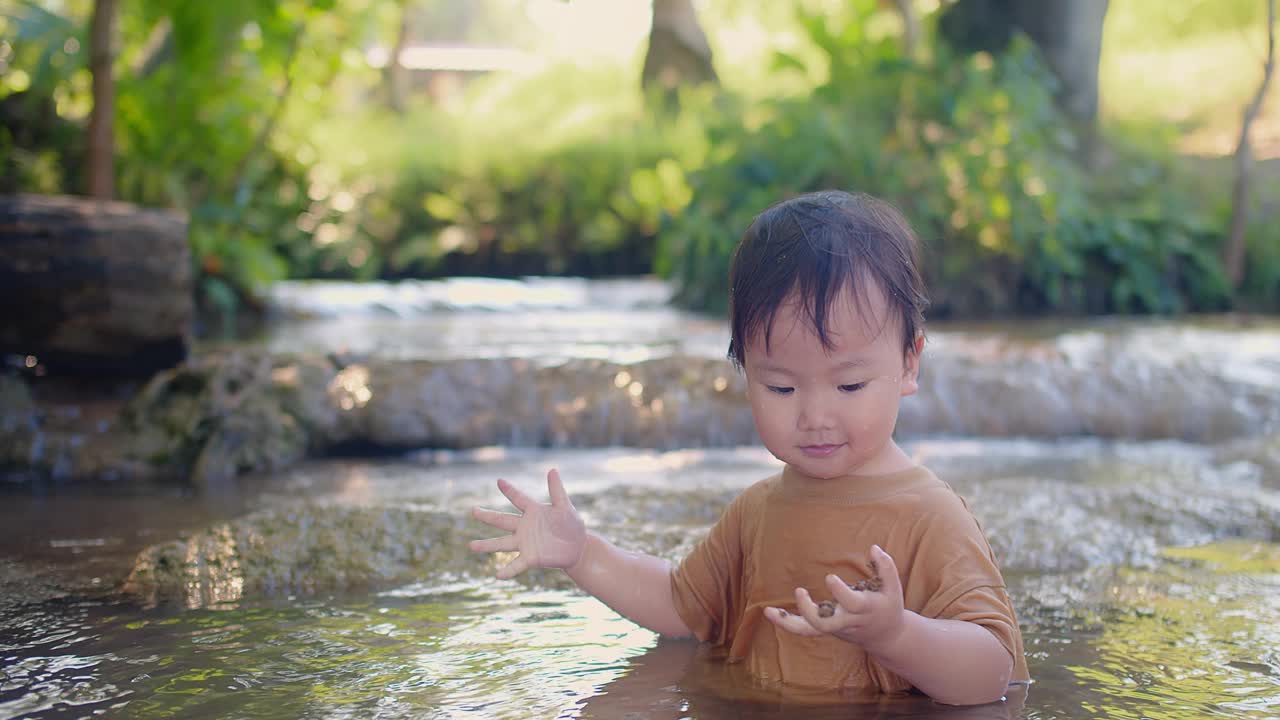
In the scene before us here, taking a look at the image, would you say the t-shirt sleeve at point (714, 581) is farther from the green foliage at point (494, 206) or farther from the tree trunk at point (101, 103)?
the green foliage at point (494, 206)

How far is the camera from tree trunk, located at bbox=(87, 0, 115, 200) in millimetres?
7156

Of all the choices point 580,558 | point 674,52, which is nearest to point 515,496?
point 580,558

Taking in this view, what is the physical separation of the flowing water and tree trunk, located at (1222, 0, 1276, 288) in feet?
16.0

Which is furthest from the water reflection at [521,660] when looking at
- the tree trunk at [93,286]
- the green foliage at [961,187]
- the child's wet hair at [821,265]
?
the green foliage at [961,187]

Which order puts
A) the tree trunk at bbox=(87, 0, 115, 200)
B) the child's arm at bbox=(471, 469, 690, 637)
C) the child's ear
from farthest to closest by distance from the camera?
the tree trunk at bbox=(87, 0, 115, 200) → the child's arm at bbox=(471, 469, 690, 637) → the child's ear

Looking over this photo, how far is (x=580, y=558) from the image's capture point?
2.43m

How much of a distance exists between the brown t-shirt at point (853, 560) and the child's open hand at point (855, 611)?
252 mm

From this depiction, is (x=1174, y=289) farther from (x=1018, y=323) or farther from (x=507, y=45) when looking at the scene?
(x=507, y=45)

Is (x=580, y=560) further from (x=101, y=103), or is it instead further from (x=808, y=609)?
(x=101, y=103)

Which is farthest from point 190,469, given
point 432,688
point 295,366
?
point 432,688

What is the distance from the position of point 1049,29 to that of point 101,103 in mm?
7671

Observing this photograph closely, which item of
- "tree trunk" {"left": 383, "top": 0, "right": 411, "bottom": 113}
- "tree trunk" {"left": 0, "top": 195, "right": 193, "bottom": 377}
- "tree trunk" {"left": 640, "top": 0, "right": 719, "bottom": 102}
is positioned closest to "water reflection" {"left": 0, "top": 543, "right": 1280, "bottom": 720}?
"tree trunk" {"left": 0, "top": 195, "right": 193, "bottom": 377}

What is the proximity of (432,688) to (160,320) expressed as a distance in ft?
11.9

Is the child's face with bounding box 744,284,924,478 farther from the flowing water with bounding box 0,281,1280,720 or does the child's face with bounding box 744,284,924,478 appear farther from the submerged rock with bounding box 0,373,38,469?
the submerged rock with bounding box 0,373,38,469
